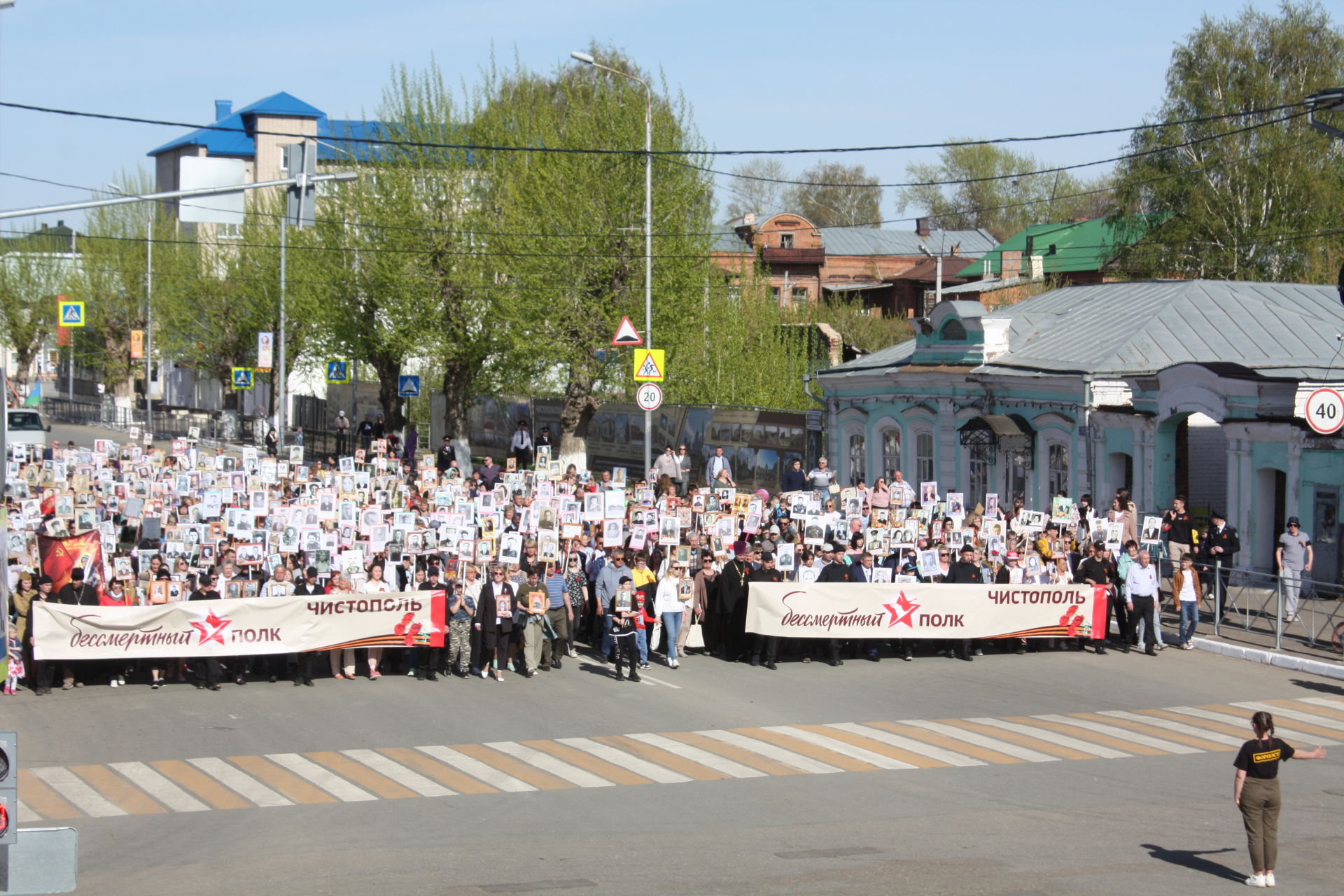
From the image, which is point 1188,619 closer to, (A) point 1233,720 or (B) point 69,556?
(A) point 1233,720

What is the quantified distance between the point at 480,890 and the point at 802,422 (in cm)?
2588

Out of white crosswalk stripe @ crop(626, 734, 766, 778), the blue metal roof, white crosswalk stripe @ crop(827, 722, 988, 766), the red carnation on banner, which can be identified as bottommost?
white crosswalk stripe @ crop(626, 734, 766, 778)

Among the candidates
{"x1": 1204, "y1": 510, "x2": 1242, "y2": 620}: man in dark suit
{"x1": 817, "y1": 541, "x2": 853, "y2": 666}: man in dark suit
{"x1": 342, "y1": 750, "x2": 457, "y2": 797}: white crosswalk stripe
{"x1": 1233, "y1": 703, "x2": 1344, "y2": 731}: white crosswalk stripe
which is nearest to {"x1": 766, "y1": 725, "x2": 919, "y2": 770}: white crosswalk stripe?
{"x1": 817, "y1": 541, "x2": 853, "y2": 666}: man in dark suit

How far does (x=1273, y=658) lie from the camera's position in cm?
2111

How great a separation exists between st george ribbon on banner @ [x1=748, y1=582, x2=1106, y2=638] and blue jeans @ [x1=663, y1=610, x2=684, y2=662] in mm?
990

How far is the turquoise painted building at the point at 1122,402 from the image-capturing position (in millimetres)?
25359

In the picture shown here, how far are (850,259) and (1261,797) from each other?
3116 inches

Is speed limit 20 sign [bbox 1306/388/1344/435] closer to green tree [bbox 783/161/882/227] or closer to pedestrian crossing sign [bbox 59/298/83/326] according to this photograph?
pedestrian crossing sign [bbox 59/298/83/326]

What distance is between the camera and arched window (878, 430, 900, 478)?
3597 cm

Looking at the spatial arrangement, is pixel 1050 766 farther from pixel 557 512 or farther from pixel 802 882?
pixel 557 512

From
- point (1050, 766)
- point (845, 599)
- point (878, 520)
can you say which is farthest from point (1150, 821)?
point (878, 520)

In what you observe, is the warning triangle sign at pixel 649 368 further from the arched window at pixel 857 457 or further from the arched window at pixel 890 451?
the arched window at pixel 857 457

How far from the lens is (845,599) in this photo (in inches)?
823

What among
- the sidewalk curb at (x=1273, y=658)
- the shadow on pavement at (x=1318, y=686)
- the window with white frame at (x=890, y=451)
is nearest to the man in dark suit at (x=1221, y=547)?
the sidewalk curb at (x=1273, y=658)
